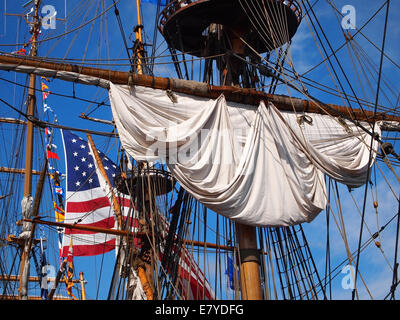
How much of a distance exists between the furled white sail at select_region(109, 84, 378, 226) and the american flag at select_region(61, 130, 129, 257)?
7.49 m

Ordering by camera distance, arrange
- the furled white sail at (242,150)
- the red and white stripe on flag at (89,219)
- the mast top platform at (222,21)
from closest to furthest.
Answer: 1. the furled white sail at (242,150)
2. the mast top platform at (222,21)
3. the red and white stripe on flag at (89,219)

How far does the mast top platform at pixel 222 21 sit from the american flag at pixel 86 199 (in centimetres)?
652

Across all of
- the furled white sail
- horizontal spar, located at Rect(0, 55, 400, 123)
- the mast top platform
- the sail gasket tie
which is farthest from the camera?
the mast top platform

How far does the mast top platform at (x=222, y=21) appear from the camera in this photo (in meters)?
13.1

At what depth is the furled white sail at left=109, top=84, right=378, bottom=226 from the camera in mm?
10406

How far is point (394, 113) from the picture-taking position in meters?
13.8

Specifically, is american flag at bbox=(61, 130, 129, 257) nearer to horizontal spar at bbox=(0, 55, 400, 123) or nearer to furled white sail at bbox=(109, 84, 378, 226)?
horizontal spar at bbox=(0, 55, 400, 123)

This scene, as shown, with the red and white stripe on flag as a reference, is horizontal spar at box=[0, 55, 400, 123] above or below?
below

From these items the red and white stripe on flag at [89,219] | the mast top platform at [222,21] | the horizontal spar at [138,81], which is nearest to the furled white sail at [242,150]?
the horizontal spar at [138,81]

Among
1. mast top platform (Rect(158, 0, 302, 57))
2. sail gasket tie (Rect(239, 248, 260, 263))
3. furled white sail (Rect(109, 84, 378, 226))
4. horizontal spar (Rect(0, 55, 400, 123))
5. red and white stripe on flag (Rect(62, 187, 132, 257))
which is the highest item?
mast top platform (Rect(158, 0, 302, 57))

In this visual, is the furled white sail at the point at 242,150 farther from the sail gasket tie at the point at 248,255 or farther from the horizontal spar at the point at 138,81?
the sail gasket tie at the point at 248,255

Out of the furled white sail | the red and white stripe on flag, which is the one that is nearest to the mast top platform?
the furled white sail

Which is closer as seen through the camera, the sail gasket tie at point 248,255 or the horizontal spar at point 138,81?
the sail gasket tie at point 248,255
